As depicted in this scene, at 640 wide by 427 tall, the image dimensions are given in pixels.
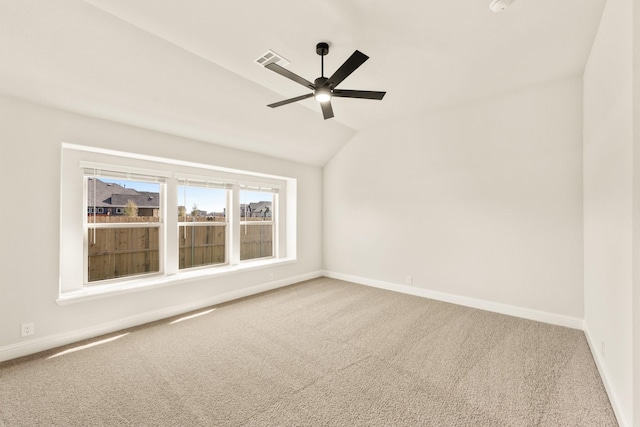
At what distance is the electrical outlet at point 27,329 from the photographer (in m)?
2.53

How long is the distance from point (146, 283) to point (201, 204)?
4.53ft

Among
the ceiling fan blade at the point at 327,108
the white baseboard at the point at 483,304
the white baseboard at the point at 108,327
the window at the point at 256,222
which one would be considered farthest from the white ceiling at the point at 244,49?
the white baseboard at the point at 483,304

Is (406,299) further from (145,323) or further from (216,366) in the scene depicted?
(145,323)

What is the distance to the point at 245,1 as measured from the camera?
6.69 ft

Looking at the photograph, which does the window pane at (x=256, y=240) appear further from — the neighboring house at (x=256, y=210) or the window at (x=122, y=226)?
the window at (x=122, y=226)

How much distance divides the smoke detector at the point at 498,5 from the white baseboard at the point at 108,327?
4.46 metres

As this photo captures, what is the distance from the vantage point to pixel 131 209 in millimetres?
3555

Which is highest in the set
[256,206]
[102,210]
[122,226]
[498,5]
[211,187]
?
[498,5]

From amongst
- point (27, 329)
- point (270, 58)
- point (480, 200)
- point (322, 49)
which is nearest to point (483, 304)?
point (480, 200)

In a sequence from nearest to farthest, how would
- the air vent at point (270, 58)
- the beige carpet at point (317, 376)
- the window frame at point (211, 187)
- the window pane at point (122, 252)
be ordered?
the beige carpet at point (317, 376) → the air vent at point (270, 58) → the window pane at point (122, 252) → the window frame at point (211, 187)

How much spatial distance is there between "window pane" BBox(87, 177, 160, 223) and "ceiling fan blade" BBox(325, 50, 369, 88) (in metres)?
2.89

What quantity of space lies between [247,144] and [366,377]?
3.51 m

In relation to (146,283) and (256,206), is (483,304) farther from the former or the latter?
(146,283)

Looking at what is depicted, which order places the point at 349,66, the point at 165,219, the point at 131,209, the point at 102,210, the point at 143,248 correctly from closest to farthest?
the point at 349,66
the point at 102,210
the point at 131,209
the point at 143,248
the point at 165,219
